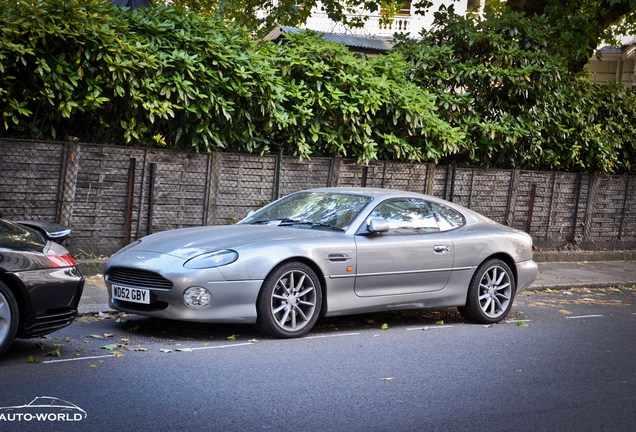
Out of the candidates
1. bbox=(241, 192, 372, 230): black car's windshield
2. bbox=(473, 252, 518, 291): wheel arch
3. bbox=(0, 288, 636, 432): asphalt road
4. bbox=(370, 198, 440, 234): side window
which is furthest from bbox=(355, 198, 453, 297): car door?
bbox=(473, 252, 518, 291): wheel arch

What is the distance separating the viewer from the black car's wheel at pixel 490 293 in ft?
31.5

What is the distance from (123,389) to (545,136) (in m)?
13.3

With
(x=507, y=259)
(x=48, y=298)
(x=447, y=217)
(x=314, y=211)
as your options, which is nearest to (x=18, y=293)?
(x=48, y=298)

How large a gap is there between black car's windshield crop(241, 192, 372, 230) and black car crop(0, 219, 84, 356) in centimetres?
280

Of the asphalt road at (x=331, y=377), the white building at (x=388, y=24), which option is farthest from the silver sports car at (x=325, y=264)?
the white building at (x=388, y=24)

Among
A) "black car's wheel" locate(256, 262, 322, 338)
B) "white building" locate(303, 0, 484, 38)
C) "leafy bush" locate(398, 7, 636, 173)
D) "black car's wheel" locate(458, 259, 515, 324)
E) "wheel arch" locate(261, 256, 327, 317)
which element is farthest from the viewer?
"white building" locate(303, 0, 484, 38)

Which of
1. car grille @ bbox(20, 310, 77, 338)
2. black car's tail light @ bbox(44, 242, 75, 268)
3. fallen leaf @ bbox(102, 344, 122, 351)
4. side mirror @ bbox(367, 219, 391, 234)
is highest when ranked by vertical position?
side mirror @ bbox(367, 219, 391, 234)

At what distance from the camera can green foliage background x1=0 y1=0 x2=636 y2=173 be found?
11.2 m

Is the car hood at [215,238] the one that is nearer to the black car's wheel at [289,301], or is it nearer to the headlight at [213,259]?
the headlight at [213,259]

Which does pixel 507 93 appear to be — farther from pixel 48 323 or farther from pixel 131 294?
pixel 48 323

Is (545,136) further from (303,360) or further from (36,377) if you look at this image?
(36,377)

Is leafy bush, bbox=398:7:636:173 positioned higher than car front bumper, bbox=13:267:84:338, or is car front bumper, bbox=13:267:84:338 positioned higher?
leafy bush, bbox=398:7:636:173

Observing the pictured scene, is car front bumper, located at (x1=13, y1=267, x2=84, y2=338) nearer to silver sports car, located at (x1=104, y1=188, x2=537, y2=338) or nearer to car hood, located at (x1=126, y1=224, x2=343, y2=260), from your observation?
silver sports car, located at (x1=104, y1=188, x2=537, y2=338)

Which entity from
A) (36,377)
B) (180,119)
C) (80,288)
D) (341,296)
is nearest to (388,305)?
(341,296)
